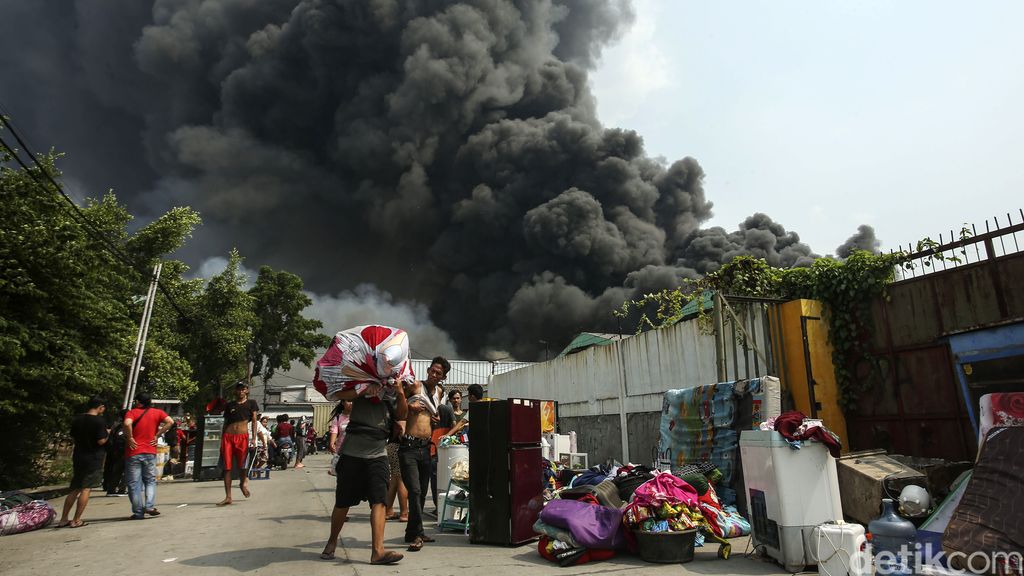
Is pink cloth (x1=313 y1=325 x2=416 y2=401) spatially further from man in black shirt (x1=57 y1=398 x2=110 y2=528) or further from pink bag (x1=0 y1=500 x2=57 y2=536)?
pink bag (x1=0 y1=500 x2=57 y2=536)

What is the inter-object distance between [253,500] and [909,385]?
9.12 m

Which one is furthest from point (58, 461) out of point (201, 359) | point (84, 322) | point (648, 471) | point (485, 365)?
point (485, 365)

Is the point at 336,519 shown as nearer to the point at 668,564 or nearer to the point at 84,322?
the point at 668,564

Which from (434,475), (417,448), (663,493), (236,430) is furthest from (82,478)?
(663,493)

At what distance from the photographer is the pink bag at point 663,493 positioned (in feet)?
14.2

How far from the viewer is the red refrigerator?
191 inches

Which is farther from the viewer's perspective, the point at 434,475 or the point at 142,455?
the point at 434,475

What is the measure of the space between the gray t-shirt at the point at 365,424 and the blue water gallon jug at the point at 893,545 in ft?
11.3

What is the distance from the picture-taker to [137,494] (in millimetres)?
6875

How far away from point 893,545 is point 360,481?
3.61 m

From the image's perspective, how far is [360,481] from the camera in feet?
14.0

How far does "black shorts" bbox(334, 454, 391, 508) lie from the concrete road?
0.46 metres

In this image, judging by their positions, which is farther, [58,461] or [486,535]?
[58,461]

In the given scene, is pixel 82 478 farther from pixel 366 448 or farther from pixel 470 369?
pixel 470 369
